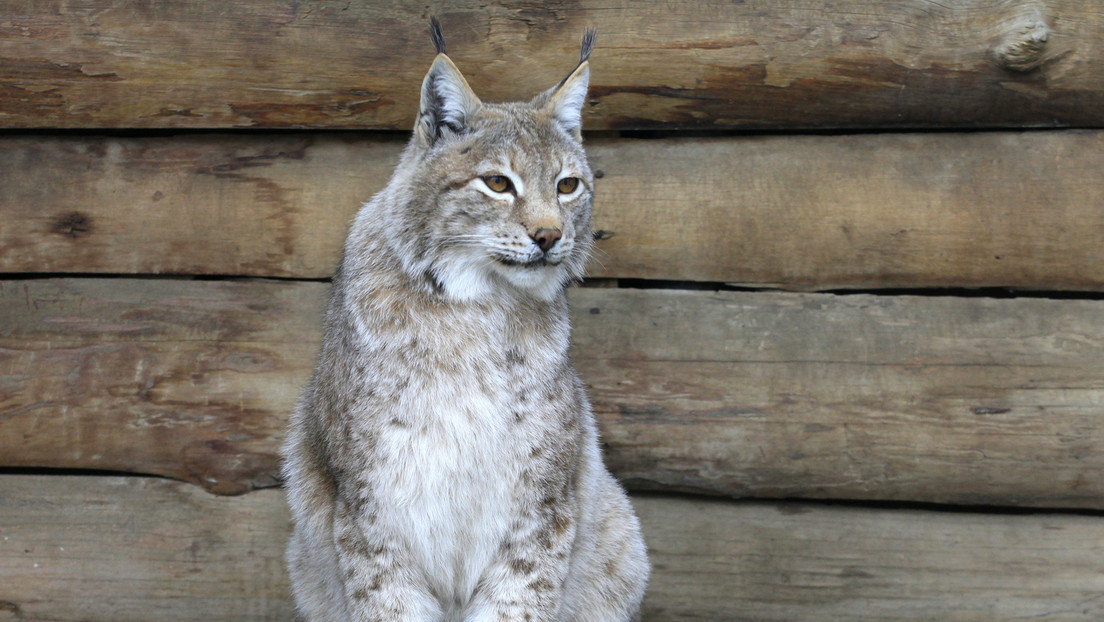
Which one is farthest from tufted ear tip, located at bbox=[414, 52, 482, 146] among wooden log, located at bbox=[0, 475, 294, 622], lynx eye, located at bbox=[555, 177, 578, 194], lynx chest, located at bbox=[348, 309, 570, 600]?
wooden log, located at bbox=[0, 475, 294, 622]

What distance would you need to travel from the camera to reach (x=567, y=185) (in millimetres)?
2832

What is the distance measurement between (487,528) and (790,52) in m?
2.05

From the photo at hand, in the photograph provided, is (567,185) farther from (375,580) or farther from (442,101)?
(375,580)

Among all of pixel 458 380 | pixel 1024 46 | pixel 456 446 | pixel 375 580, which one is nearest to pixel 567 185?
pixel 458 380

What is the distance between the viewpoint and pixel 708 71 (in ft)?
11.6

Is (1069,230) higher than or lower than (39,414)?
higher

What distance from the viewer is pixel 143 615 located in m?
3.69

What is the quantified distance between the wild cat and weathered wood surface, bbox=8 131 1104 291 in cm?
82

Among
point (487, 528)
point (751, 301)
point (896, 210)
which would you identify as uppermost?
point (896, 210)

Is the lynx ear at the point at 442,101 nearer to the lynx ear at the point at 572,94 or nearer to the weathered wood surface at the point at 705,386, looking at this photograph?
the lynx ear at the point at 572,94

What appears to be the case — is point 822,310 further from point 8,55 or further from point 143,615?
point 8,55

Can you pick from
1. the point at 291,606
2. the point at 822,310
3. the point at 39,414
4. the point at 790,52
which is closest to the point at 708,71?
the point at 790,52

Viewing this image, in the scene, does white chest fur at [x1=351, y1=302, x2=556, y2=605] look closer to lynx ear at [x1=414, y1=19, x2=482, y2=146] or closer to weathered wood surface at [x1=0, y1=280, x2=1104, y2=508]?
lynx ear at [x1=414, y1=19, x2=482, y2=146]

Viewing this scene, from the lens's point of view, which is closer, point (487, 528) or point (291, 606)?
point (487, 528)
